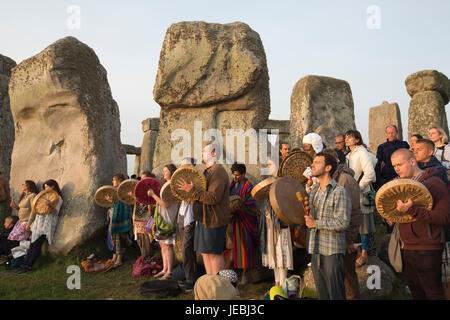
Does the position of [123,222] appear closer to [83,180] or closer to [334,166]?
[83,180]

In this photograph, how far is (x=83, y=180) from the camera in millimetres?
6273

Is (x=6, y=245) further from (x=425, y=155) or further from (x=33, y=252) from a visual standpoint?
(x=425, y=155)

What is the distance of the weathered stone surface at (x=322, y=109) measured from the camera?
8555 millimetres

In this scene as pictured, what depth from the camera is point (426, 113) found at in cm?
970

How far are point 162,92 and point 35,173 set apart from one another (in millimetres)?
2987

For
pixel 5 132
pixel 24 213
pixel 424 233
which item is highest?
pixel 5 132

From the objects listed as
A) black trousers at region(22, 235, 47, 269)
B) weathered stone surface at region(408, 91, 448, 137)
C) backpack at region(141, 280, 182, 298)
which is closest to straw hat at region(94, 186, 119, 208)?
black trousers at region(22, 235, 47, 269)

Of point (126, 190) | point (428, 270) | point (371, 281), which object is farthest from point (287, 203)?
point (126, 190)

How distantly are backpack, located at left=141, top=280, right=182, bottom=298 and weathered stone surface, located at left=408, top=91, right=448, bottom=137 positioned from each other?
320 inches

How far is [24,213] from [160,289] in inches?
135

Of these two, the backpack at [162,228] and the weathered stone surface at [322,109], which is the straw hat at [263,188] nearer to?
the backpack at [162,228]

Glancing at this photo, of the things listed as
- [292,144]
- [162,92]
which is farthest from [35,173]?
[292,144]

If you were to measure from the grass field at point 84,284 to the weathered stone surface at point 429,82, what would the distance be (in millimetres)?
5628
